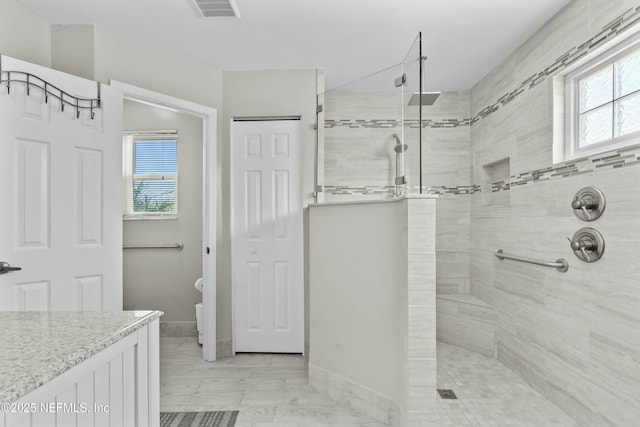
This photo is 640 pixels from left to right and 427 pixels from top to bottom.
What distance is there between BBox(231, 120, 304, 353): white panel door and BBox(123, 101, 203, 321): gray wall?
691 millimetres

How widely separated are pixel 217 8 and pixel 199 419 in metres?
2.44

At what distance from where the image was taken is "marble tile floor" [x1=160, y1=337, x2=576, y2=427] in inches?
81.8

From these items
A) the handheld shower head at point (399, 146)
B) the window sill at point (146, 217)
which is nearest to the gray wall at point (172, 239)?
the window sill at point (146, 217)

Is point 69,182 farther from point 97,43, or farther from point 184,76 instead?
point 184,76

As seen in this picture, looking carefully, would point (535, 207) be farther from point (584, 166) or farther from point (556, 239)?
point (584, 166)

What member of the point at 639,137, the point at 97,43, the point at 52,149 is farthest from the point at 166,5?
the point at 639,137

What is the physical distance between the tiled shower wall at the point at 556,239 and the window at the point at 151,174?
2.97 meters

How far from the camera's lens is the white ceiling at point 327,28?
7.14ft

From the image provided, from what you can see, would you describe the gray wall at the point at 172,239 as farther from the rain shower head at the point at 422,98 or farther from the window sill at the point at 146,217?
the rain shower head at the point at 422,98

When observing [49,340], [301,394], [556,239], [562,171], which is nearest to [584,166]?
[562,171]

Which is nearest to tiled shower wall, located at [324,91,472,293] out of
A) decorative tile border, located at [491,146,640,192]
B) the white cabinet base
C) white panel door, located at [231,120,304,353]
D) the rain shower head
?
white panel door, located at [231,120,304,353]

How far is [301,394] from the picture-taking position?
2.40 m

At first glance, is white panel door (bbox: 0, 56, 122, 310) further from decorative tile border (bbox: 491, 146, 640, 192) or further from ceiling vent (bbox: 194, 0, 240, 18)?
decorative tile border (bbox: 491, 146, 640, 192)

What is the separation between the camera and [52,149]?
2064mm
